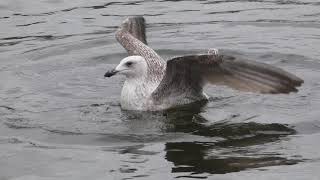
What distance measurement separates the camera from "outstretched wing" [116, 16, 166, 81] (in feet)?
38.2

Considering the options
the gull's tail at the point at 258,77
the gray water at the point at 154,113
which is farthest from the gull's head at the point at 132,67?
the gull's tail at the point at 258,77

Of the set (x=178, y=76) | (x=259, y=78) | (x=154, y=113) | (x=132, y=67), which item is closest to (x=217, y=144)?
(x=259, y=78)

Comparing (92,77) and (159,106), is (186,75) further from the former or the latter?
(92,77)

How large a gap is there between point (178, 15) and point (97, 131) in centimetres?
576

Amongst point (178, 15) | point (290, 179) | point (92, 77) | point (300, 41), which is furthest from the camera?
point (178, 15)

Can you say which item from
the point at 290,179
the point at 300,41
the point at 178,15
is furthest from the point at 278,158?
the point at 178,15

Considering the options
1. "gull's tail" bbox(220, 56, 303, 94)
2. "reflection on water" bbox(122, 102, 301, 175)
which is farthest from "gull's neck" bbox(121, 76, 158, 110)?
"gull's tail" bbox(220, 56, 303, 94)

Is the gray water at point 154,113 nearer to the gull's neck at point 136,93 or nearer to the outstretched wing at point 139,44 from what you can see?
the gull's neck at point 136,93

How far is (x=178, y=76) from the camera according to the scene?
10.8m

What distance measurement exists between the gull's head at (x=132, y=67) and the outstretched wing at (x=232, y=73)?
0.60 meters

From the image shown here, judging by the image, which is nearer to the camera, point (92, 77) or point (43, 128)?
point (43, 128)

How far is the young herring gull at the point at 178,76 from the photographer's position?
1000 centimetres

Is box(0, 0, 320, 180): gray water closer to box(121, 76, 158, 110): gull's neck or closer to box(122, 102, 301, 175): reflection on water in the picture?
box(122, 102, 301, 175): reflection on water

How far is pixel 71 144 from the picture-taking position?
970cm
